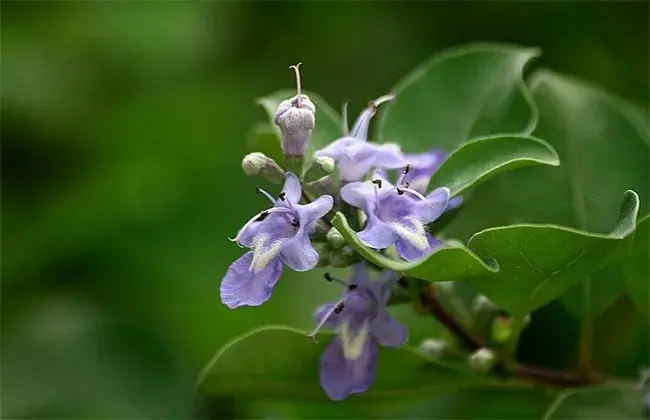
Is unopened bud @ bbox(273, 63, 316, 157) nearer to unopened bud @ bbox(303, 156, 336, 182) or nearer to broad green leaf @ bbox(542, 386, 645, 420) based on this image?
unopened bud @ bbox(303, 156, 336, 182)

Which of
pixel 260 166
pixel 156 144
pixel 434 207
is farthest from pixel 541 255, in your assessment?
pixel 156 144

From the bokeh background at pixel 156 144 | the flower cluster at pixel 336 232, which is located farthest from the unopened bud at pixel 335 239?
the bokeh background at pixel 156 144

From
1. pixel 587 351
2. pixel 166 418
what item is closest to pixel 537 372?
pixel 587 351

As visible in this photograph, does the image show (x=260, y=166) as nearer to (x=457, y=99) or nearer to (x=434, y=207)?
(x=434, y=207)

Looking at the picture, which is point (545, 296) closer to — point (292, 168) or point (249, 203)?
point (292, 168)

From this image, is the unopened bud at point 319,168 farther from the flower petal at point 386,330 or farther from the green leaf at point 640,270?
the green leaf at point 640,270

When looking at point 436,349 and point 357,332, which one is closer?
point 357,332
